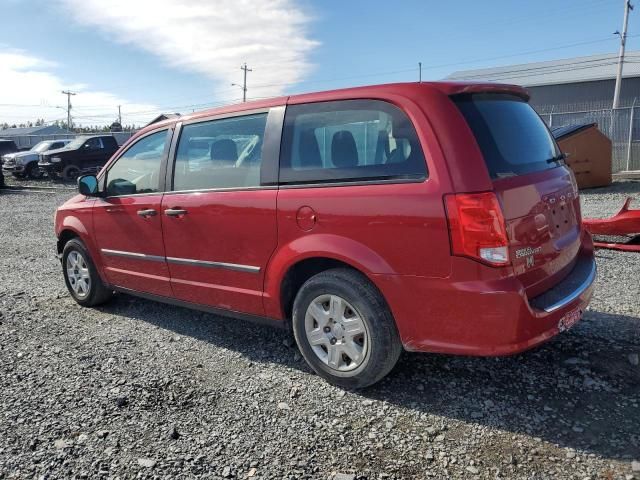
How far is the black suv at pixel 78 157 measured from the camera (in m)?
22.0

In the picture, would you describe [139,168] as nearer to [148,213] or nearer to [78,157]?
[148,213]

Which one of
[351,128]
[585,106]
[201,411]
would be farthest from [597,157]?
[585,106]

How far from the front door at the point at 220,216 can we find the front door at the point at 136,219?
17cm

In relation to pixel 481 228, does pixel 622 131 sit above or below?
above

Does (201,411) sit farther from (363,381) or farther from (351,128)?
(351,128)

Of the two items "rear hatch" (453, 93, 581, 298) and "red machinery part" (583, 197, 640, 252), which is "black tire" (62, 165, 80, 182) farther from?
"rear hatch" (453, 93, 581, 298)

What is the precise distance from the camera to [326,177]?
3.25 metres

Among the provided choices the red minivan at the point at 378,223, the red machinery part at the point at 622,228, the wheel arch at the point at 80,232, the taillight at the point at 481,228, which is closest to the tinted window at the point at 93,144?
the wheel arch at the point at 80,232

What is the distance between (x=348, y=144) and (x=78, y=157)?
862 inches

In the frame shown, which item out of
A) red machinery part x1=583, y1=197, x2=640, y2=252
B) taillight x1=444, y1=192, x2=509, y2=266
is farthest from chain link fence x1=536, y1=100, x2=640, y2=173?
taillight x1=444, y1=192, x2=509, y2=266

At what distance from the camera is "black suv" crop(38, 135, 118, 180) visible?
22.0 metres

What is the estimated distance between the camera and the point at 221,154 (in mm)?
3928

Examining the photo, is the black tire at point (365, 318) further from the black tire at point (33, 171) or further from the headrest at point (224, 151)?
the black tire at point (33, 171)

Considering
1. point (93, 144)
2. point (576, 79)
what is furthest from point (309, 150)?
point (576, 79)
